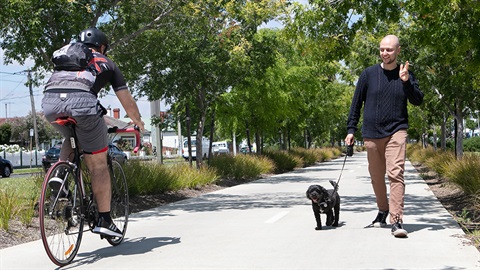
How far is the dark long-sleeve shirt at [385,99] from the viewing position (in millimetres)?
7395

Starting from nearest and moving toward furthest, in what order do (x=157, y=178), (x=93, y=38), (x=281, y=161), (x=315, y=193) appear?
1. (x=93, y=38)
2. (x=315, y=193)
3. (x=157, y=178)
4. (x=281, y=161)

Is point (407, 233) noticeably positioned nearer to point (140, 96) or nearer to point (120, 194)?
point (120, 194)

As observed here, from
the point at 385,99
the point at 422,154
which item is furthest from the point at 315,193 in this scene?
the point at 422,154

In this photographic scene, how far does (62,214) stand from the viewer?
586 cm

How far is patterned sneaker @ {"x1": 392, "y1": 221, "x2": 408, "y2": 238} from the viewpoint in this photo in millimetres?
7192

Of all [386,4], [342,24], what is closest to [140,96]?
[342,24]

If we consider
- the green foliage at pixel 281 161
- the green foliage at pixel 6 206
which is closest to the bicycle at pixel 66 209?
the green foliage at pixel 6 206

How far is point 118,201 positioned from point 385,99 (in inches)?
126

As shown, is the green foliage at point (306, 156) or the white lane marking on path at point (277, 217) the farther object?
the green foliage at point (306, 156)

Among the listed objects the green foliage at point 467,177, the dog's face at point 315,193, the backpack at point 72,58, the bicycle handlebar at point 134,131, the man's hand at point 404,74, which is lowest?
the green foliage at point 467,177

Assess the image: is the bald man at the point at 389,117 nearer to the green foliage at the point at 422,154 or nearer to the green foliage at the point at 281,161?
the green foliage at the point at 281,161

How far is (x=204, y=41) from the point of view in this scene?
2020cm

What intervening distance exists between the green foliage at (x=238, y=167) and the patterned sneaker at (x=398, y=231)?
1495 centimetres

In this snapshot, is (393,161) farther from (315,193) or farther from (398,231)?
(315,193)
